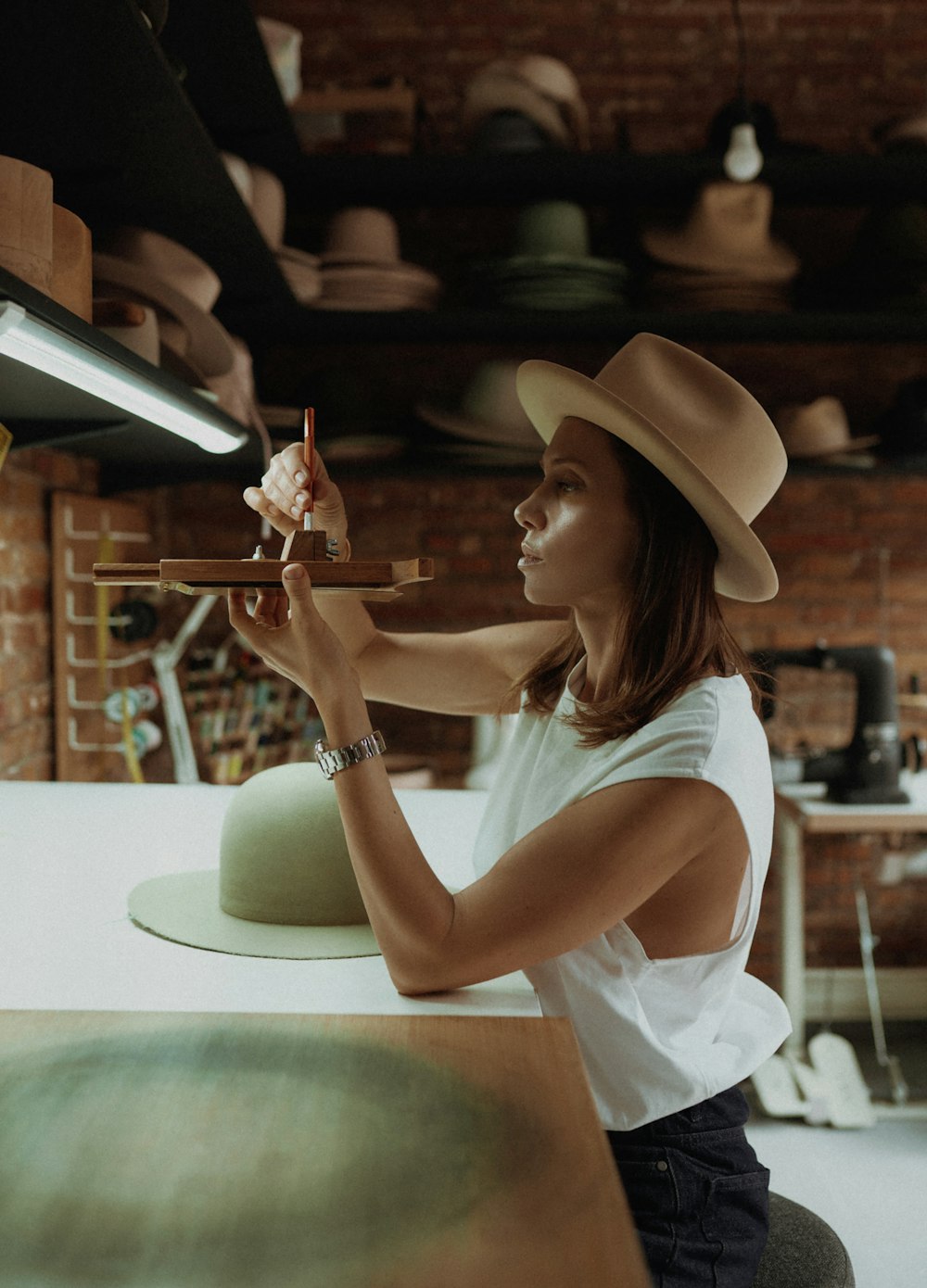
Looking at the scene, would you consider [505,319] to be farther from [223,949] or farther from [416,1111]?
[416,1111]

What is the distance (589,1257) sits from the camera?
628mm

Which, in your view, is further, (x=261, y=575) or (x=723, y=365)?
(x=723, y=365)

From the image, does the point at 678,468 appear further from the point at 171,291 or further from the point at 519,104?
the point at 519,104

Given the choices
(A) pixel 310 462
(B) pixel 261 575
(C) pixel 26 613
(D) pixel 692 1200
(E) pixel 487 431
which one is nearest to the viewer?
(B) pixel 261 575

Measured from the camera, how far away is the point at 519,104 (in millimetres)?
3059

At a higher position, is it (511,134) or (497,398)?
(511,134)

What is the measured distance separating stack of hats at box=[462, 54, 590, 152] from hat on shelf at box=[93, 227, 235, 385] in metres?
1.33

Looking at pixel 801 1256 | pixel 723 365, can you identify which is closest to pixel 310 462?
pixel 801 1256

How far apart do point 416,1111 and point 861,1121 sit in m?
2.47

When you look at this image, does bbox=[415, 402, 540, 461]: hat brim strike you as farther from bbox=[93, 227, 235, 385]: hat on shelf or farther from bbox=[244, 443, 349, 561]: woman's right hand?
bbox=[244, 443, 349, 561]: woman's right hand

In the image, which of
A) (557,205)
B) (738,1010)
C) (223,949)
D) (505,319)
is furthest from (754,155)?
(223,949)

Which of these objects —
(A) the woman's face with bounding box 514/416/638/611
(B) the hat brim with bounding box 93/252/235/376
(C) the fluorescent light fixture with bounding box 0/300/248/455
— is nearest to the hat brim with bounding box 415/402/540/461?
(B) the hat brim with bounding box 93/252/235/376

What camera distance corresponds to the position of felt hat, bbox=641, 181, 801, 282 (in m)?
3.03

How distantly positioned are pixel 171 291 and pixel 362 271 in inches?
52.6
